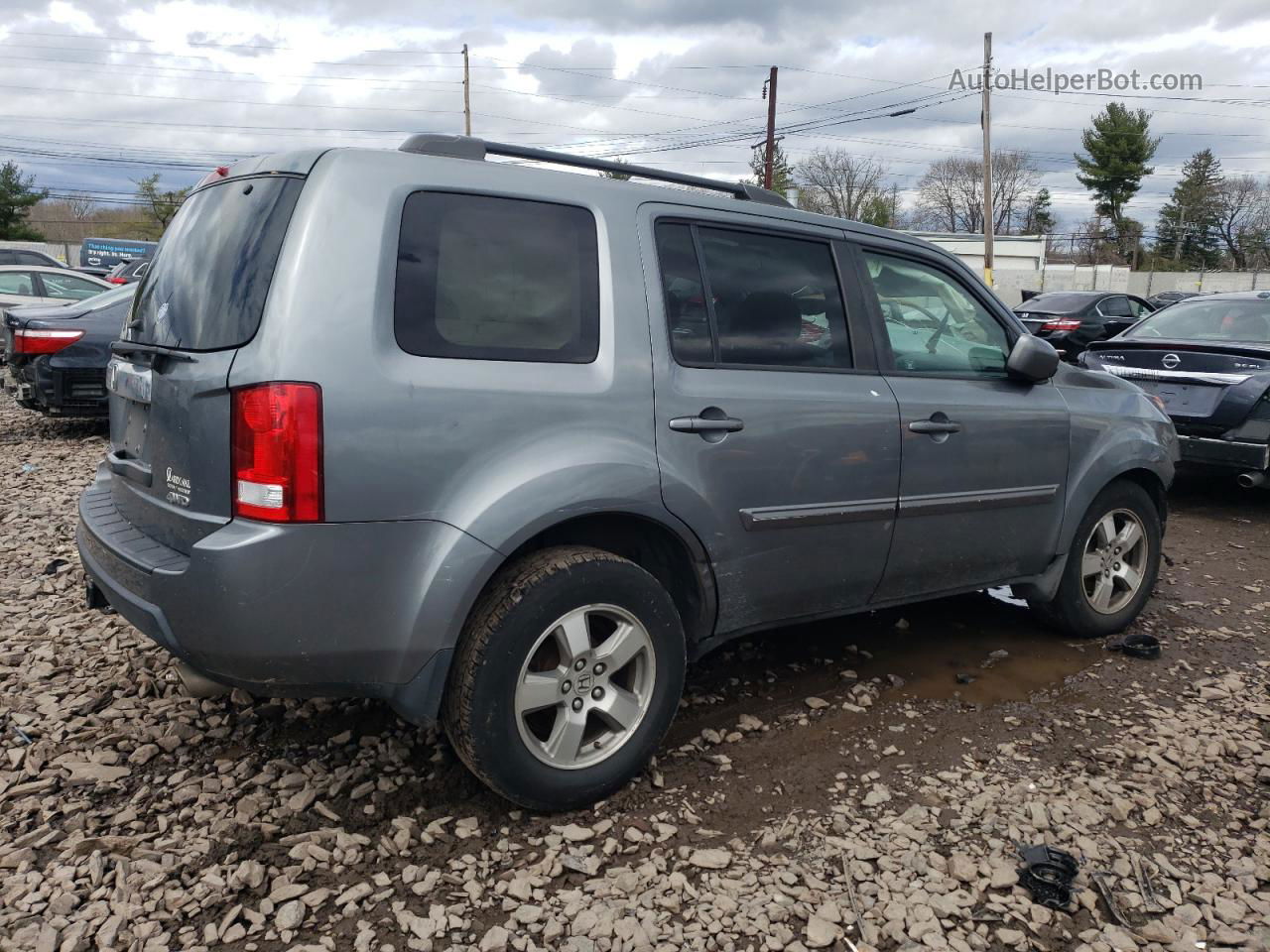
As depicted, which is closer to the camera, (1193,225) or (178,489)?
(178,489)

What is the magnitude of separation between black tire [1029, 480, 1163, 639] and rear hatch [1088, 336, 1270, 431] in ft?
9.21

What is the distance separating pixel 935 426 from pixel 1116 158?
242ft

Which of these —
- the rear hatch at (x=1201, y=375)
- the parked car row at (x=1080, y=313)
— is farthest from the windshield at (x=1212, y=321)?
the parked car row at (x=1080, y=313)

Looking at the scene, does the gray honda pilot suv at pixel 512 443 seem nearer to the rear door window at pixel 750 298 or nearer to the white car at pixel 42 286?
the rear door window at pixel 750 298

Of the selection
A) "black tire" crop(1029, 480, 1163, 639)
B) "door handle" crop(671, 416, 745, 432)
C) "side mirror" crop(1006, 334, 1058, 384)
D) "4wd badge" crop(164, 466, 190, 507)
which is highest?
Result: "side mirror" crop(1006, 334, 1058, 384)

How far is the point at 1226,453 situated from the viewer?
6.94 metres

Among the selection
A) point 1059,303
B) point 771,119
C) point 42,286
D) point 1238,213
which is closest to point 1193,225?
point 1238,213

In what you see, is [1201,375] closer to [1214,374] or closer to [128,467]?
[1214,374]

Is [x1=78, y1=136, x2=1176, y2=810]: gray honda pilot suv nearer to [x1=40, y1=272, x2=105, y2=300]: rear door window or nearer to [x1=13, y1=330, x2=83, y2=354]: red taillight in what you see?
[x1=13, y1=330, x2=83, y2=354]: red taillight

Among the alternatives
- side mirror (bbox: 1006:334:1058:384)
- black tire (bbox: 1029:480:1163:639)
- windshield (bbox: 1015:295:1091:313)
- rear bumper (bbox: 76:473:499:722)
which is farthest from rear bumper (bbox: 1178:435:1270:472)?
windshield (bbox: 1015:295:1091:313)

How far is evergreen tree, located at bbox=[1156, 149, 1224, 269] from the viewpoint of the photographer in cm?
7231

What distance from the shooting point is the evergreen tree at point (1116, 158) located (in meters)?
65.9

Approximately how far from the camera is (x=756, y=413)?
3.21 metres

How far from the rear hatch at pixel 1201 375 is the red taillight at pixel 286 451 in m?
6.78
